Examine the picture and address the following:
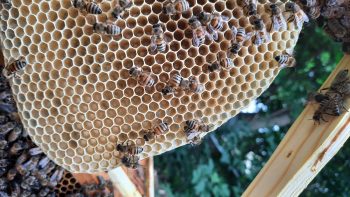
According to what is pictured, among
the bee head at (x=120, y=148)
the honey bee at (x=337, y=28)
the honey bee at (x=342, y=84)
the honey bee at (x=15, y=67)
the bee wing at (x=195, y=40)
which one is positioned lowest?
the bee head at (x=120, y=148)

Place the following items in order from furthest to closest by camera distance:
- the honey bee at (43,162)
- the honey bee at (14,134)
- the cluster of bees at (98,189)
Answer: the cluster of bees at (98,189) → the honey bee at (43,162) → the honey bee at (14,134)

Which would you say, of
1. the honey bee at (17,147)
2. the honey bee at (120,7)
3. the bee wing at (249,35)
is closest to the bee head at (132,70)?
the honey bee at (120,7)

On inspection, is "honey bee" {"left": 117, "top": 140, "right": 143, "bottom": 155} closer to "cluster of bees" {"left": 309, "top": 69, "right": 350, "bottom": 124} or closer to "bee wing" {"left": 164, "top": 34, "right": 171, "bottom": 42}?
"bee wing" {"left": 164, "top": 34, "right": 171, "bottom": 42}

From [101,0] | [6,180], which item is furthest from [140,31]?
[6,180]

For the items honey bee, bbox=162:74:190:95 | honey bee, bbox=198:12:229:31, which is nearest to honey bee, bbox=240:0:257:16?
honey bee, bbox=198:12:229:31

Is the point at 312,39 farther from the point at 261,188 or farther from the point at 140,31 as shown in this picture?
the point at 140,31

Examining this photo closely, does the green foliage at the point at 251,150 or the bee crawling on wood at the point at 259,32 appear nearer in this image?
the bee crawling on wood at the point at 259,32

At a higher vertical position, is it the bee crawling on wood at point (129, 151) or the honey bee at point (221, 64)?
the honey bee at point (221, 64)

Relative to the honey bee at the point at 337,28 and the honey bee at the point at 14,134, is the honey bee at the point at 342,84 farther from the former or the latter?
the honey bee at the point at 14,134

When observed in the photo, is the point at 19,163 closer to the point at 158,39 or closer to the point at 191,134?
the point at 191,134

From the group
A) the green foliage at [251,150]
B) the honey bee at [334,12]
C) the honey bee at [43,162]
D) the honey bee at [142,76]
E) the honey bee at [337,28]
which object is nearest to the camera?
the honey bee at [142,76]
